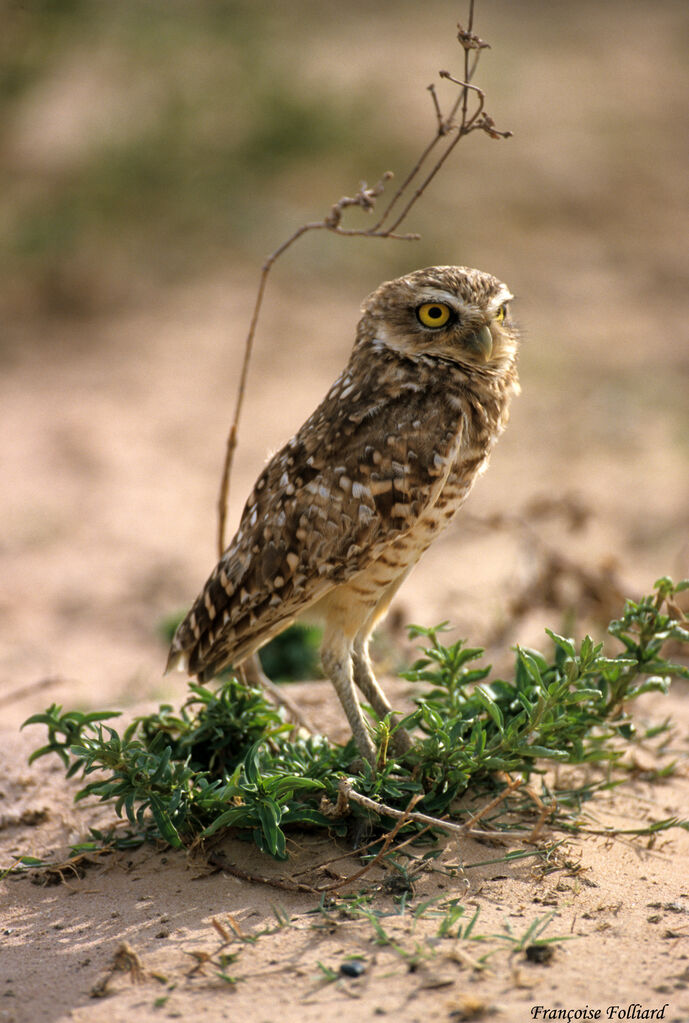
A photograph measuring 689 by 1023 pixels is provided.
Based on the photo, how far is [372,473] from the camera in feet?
10.3

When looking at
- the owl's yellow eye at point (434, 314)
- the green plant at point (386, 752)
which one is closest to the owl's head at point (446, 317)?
the owl's yellow eye at point (434, 314)

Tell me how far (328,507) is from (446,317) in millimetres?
702

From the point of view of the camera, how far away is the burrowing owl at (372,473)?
313 cm

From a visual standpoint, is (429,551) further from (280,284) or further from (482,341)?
(280,284)

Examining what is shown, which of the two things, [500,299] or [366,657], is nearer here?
[500,299]

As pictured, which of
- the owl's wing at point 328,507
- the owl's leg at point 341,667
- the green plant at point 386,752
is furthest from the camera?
Result: the owl's leg at point 341,667

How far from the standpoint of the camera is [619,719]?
3.27 m

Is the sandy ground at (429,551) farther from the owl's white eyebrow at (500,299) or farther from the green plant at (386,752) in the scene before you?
the owl's white eyebrow at (500,299)

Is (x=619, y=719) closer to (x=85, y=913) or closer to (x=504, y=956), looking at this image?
(x=504, y=956)

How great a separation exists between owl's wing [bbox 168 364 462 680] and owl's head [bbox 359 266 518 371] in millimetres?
161

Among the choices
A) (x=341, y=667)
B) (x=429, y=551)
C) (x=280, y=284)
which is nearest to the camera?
(x=341, y=667)

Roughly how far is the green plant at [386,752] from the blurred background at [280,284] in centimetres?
148

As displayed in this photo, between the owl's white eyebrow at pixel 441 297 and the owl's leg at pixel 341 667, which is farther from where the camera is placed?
the owl's leg at pixel 341 667

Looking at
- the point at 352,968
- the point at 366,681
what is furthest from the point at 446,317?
the point at 352,968
